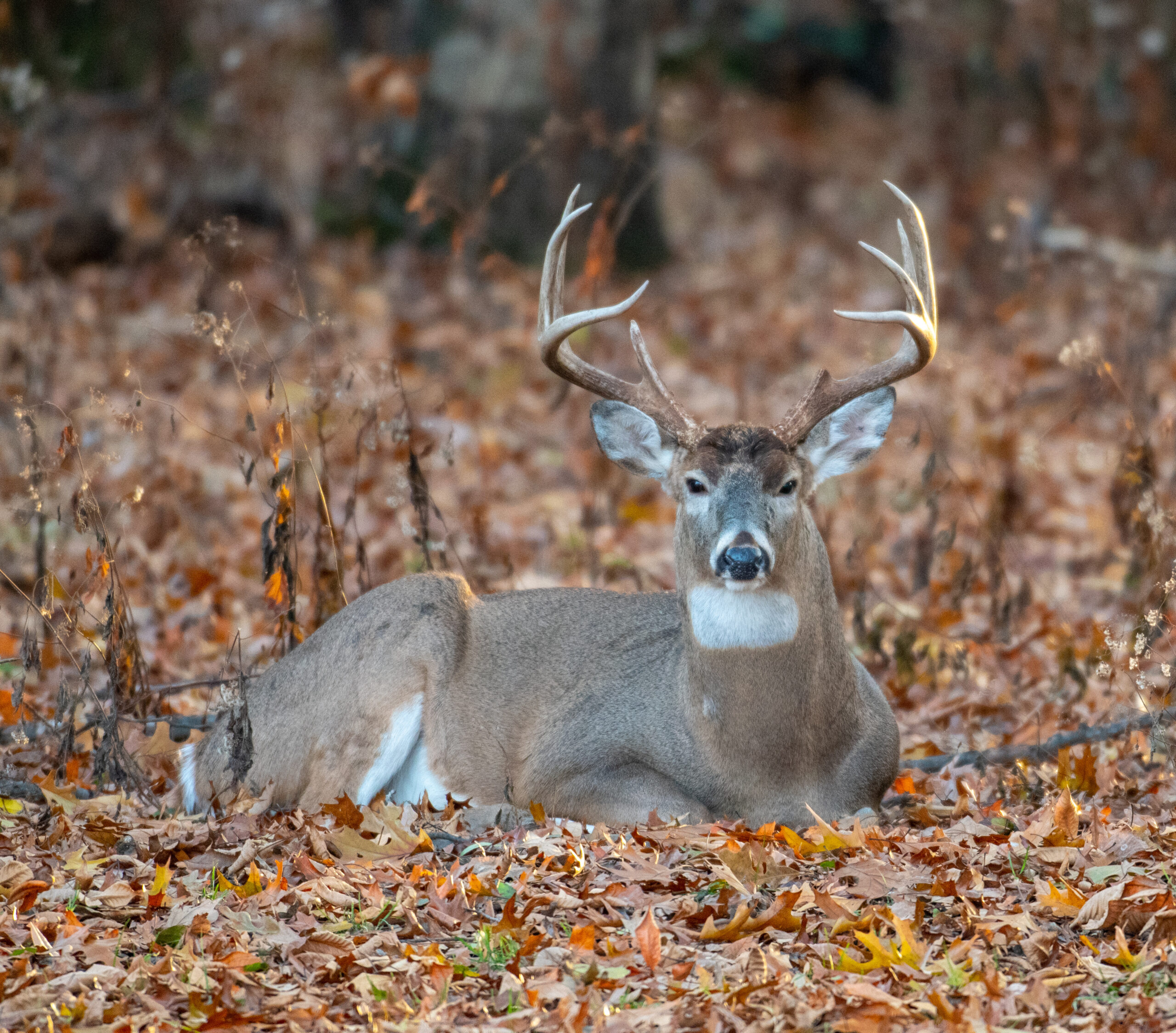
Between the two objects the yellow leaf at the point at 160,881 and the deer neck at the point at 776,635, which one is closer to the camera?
the yellow leaf at the point at 160,881

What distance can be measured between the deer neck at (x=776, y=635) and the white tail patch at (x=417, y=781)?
1.17 m

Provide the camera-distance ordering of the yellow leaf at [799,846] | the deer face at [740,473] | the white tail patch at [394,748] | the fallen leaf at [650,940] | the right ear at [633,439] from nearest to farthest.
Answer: the fallen leaf at [650,940] < the yellow leaf at [799,846] < the deer face at [740,473] < the right ear at [633,439] < the white tail patch at [394,748]

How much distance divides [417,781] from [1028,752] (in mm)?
2277

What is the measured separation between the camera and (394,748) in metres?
6.19

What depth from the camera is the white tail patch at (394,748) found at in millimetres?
6105

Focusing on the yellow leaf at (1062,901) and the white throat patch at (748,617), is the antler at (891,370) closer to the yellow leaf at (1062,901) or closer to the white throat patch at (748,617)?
the white throat patch at (748,617)

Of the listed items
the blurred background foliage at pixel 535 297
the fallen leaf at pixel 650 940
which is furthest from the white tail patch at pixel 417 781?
the fallen leaf at pixel 650 940

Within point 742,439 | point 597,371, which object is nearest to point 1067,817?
point 742,439

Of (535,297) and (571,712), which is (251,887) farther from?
(535,297)

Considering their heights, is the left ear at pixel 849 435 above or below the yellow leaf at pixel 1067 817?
above

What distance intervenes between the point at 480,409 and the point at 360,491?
8.09 ft

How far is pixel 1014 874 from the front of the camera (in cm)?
461

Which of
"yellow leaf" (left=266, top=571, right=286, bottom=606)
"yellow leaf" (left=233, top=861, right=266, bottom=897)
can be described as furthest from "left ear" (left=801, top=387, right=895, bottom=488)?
"yellow leaf" (left=233, top=861, right=266, bottom=897)

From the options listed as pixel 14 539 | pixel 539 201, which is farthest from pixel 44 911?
pixel 539 201
